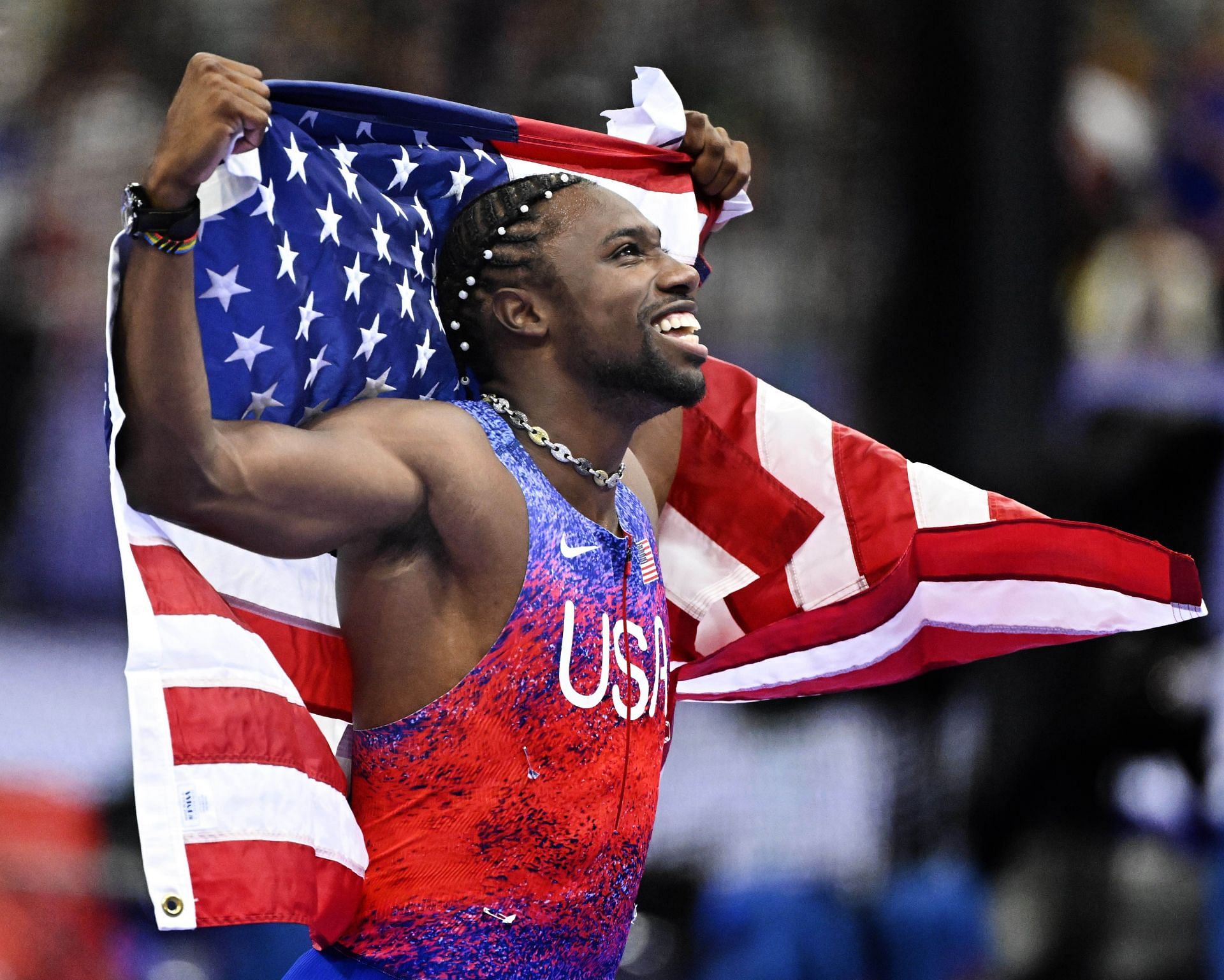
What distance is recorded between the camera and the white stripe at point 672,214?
9.06ft

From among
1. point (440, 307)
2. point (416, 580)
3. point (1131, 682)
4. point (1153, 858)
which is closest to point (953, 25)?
point (1131, 682)

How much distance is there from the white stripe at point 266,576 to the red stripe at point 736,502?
759 mm

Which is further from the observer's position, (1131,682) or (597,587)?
(1131,682)

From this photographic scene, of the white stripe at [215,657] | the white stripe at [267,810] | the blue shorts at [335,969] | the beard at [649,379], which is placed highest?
the beard at [649,379]

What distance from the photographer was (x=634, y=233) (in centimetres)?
249

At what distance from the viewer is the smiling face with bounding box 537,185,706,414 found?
7.88 feet

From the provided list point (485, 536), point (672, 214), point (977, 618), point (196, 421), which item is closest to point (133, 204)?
point (196, 421)

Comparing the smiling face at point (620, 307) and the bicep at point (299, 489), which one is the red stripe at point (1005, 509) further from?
the bicep at point (299, 489)

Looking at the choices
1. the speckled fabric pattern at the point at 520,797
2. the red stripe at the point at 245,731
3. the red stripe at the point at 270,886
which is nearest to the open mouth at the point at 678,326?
the speckled fabric pattern at the point at 520,797

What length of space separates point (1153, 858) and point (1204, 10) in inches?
119

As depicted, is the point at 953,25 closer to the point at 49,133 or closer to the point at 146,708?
the point at 49,133

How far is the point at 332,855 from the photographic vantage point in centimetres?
214

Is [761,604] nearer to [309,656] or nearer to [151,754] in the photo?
[309,656]

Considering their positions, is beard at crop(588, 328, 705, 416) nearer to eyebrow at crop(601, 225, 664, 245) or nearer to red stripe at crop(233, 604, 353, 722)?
eyebrow at crop(601, 225, 664, 245)
